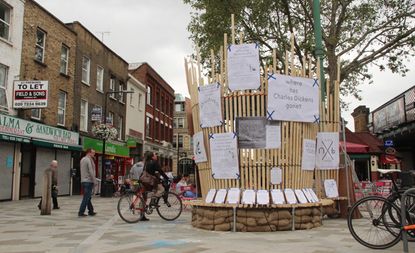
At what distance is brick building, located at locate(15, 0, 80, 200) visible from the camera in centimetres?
2062

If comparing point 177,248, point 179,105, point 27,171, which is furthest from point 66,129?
point 179,105

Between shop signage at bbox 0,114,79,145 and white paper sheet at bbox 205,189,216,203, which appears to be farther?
shop signage at bbox 0,114,79,145

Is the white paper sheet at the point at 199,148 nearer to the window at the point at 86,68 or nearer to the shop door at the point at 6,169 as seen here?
the shop door at the point at 6,169

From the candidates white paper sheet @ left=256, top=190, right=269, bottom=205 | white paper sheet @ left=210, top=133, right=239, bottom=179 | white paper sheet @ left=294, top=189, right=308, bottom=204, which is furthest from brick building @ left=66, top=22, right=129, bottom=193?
white paper sheet @ left=294, top=189, right=308, bottom=204

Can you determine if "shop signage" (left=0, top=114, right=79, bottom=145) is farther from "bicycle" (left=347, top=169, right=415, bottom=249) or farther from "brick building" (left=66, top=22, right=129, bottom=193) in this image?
"bicycle" (left=347, top=169, right=415, bottom=249)

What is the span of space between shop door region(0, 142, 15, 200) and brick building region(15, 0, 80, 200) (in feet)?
2.88

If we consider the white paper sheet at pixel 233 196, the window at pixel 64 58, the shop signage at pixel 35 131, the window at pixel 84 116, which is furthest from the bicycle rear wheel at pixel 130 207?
the window at pixel 84 116

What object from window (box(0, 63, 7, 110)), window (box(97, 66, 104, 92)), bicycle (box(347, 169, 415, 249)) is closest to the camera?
bicycle (box(347, 169, 415, 249))

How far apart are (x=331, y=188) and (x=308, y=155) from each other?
7.11ft

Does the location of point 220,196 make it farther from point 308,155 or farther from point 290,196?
point 308,155

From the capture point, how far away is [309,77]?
31.8ft

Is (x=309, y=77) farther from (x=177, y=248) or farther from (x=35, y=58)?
(x=35, y=58)

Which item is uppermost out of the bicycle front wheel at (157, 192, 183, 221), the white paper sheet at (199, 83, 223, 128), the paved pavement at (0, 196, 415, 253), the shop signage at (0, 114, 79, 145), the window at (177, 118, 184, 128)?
the window at (177, 118, 184, 128)

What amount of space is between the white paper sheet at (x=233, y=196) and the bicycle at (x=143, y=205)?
264 cm
